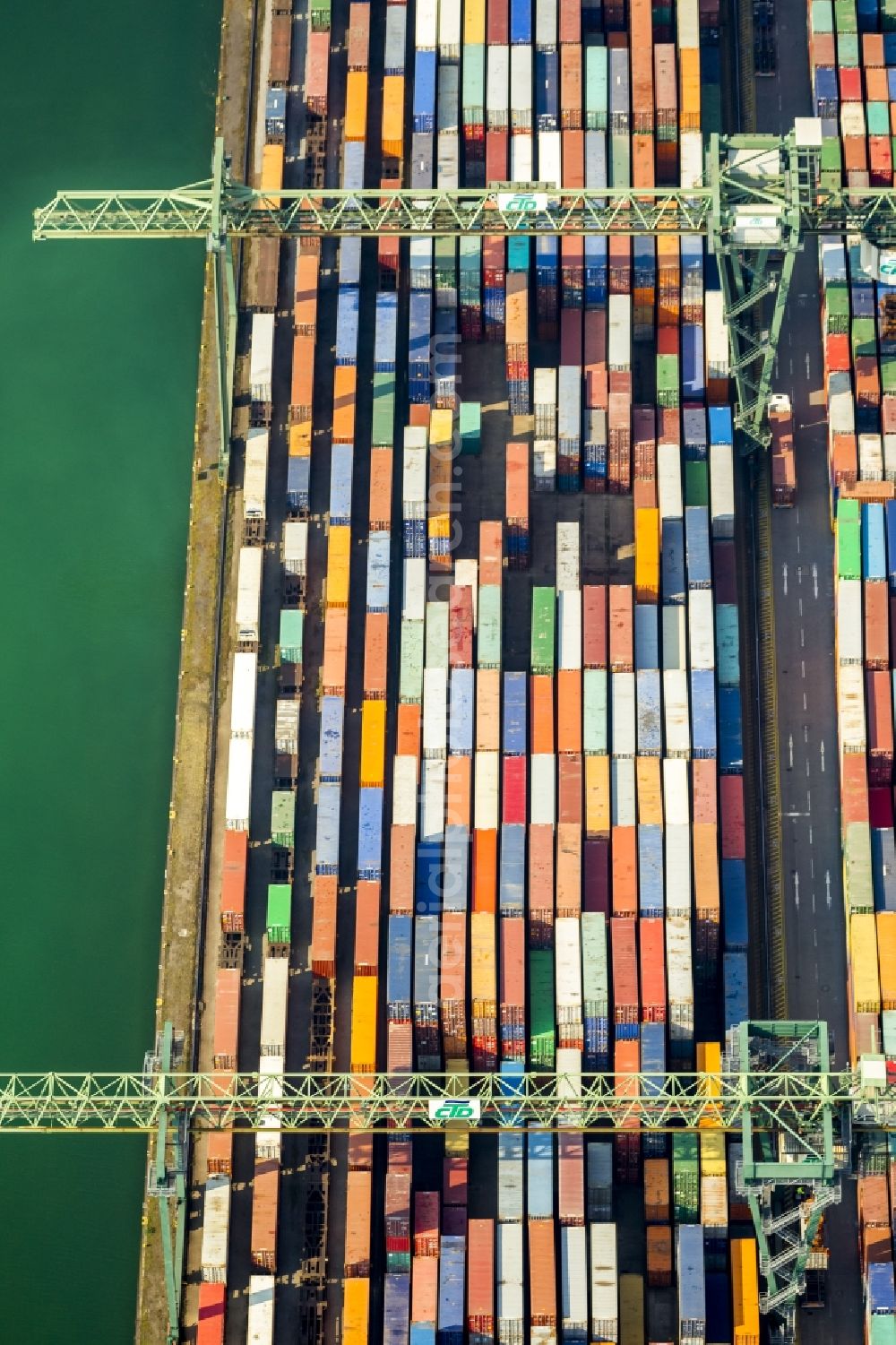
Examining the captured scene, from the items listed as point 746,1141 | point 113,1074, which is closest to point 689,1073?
point 746,1141

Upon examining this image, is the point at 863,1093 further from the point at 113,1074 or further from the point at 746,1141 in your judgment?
the point at 113,1074

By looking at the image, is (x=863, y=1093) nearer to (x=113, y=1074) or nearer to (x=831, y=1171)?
(x=831, y=1171)

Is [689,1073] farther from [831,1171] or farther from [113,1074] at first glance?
[113,1074]

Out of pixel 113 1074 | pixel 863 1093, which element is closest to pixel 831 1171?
pixel 863 1093

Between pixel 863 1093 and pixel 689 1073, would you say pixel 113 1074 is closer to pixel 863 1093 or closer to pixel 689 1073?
pixel 689 1073
